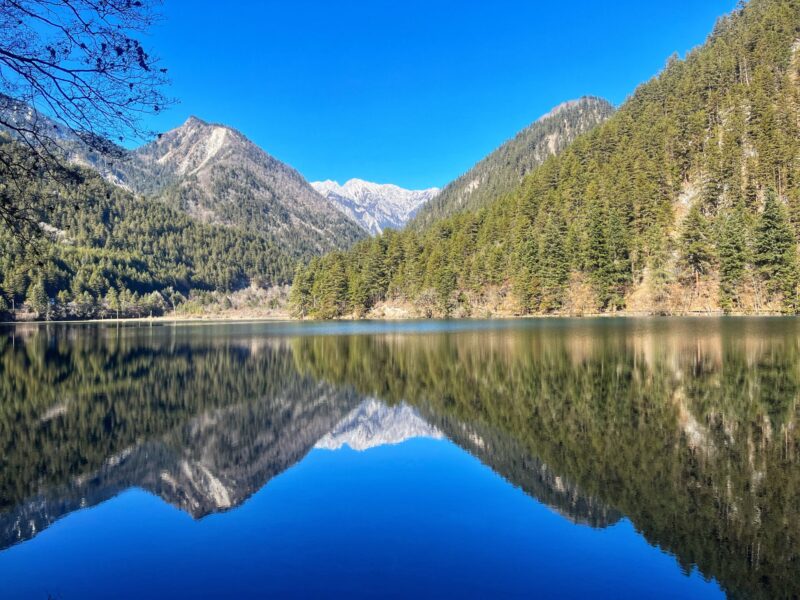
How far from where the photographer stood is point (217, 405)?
22359 millimetres

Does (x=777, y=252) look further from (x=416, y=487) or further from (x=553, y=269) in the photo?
(x=416, y=487)

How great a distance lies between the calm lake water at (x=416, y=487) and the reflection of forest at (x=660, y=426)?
0.07 metres

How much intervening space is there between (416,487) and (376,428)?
625 cm

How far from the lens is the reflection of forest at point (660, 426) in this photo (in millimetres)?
8398

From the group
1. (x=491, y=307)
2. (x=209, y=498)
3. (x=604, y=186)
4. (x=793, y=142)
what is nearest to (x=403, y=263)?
(x=491, y=307)

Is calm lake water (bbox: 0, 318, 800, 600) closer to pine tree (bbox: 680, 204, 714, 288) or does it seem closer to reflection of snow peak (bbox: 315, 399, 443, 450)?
reflection of snow peak (bbox: 315, 399, 443, 450)

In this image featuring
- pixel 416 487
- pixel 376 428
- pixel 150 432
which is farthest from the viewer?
pixel 376 428

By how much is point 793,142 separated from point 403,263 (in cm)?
7974

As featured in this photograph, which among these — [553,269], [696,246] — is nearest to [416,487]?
[696,246]

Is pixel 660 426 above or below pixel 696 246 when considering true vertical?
below

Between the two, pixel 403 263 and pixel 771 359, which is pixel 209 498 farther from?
pixel 403 263

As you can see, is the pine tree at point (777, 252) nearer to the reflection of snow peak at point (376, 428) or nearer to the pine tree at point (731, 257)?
the pine tree at point (731, 257)

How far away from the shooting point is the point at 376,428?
60.1 feet

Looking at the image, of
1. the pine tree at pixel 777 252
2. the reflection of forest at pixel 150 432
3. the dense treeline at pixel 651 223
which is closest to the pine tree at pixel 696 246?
the dense treeline at pixel 651 223
